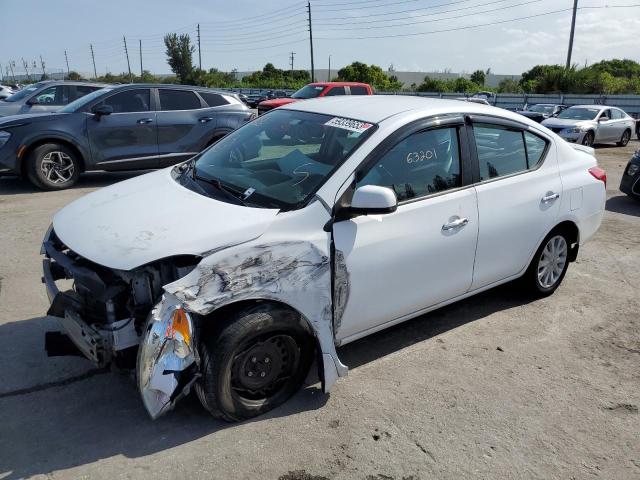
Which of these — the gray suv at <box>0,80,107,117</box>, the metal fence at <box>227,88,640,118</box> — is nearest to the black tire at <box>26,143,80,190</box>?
the gray suv at <box>0,80,107,117</box>

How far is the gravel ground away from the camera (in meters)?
2.63

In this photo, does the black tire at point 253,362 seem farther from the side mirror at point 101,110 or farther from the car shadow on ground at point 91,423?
the side mirror at point 101,110

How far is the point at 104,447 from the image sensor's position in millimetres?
2691

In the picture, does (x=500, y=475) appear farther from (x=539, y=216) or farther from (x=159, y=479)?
(x=539, y=216)

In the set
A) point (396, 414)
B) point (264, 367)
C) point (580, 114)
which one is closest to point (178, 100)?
point (264, 367)

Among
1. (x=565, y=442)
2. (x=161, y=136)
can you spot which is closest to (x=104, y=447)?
(x=565, y=442)

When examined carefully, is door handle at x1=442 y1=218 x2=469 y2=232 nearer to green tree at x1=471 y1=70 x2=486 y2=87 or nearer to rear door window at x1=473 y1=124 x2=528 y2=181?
rear door window at x1=473 y1=124 x2=528 y2=181

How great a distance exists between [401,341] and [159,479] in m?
2.02

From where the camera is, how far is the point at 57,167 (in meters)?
8.45

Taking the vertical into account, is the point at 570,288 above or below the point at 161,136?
below

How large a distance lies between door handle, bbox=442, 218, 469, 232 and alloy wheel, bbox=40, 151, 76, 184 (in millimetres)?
7125

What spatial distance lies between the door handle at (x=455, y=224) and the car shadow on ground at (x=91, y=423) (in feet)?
3.62

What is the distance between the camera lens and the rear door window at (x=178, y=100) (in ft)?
30.4

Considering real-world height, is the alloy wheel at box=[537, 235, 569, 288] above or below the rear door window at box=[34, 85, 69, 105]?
below
